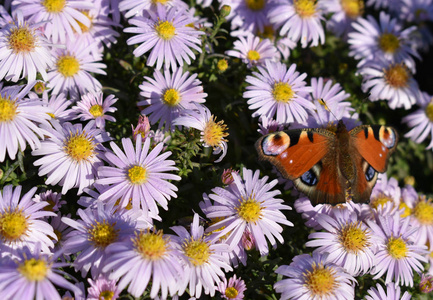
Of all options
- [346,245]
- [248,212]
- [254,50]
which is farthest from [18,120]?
[346,245]

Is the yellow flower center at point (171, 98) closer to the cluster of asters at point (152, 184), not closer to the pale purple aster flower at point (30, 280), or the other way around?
the cluster of asters at point (152, 184)

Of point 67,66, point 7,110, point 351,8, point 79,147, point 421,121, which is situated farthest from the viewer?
point 351,8

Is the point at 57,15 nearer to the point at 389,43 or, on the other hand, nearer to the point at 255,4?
the point at 255,4

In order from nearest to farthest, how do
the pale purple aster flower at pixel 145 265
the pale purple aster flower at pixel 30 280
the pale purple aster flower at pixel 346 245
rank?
the pale purple aster flower at pixel 30 280
the pale purple aster flower at pixel 145 265
the pale purple aster flower at pixel 346 245

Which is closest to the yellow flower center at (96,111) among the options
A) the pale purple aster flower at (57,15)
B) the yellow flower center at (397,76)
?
the pale purple aster flower at (57,15)

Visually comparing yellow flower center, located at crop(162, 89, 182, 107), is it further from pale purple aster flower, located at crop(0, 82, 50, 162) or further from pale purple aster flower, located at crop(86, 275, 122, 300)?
pale purple aster flower, located at crop(86, 275, 122, 300)

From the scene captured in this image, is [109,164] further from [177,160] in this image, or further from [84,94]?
[84,94]
